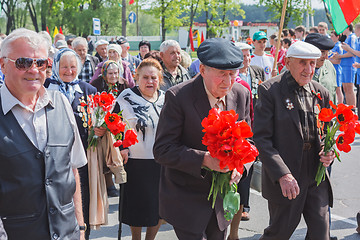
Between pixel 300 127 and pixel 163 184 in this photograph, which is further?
pixel 300 127

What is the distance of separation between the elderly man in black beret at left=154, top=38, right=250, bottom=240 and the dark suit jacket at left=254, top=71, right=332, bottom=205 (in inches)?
25.6

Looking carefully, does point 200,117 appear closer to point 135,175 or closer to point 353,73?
point 135,175

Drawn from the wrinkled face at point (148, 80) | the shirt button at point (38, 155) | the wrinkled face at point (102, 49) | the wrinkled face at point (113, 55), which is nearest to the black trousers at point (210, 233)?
the shirt button at point (38, 155)

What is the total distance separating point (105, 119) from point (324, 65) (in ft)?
8.94

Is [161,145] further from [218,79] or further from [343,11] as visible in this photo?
[343,11]

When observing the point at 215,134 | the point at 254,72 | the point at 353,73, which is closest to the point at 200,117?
the point at 215,134

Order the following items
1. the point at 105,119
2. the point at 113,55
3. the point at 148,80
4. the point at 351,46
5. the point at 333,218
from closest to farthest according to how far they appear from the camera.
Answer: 1. the point at 105,119
2. the point at 148,80
3. the point at 333,218
4. the point at 113,55
5. the point at 351,46

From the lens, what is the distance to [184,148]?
354 centimetres

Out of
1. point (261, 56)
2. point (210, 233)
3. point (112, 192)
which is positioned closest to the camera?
point (210, 233)

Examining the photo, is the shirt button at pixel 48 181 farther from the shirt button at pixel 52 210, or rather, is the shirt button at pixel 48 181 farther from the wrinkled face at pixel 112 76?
the wrinkled face at pixel 112 76

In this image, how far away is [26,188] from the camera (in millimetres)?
2693

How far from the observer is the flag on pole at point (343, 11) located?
21.4ft

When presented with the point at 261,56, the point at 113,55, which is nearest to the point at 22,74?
the point at 261,56

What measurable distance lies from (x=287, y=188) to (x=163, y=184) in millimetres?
1015
